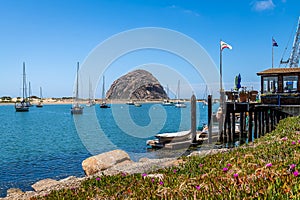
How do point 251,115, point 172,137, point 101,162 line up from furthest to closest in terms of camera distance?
point 172,137 → point 251,115 → point 101,162

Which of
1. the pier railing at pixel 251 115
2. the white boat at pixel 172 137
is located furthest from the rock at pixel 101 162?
the pier railing at pixel 251 115

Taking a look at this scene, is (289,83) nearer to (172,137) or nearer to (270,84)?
(270,84)

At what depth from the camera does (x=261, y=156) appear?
25.1 feet

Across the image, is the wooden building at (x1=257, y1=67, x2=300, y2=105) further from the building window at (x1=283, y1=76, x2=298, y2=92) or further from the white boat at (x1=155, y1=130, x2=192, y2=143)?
the white boat at (x1=155, y1=130, x2=192, y2=143)

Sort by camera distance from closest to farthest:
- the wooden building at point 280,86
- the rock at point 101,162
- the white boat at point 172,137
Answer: the rock at point 101,162 → the wooden building at point 280,86 → the white boat at point 172,137

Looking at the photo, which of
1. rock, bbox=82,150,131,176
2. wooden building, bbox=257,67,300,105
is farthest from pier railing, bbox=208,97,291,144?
rock, bbox=82,150,131,176

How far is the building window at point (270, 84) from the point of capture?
25.5 meters

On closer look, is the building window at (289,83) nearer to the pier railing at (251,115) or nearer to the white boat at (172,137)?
the pier railing at (251,115)

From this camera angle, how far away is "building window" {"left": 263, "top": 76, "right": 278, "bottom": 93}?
2551 centimetres

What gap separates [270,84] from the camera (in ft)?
84.8

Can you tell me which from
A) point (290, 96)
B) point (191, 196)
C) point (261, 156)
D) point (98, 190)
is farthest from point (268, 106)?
point (191, 196)

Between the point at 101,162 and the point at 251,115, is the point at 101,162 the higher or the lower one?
the lower one

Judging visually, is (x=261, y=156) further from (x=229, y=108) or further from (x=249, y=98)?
(x=249, y=98)

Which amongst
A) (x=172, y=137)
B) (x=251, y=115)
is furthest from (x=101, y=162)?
(x=251, y=115)
